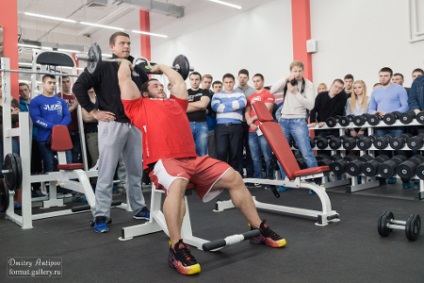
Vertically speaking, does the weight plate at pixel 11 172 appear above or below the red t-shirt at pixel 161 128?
below

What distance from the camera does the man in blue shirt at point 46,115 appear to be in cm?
346

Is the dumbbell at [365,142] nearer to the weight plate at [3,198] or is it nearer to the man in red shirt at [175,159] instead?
the man in red shirt at [175,159]

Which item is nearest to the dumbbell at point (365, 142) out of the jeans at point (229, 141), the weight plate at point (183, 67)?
the jeans at point (229, 141)

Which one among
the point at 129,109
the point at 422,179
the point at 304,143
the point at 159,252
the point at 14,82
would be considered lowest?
the point at 159,252

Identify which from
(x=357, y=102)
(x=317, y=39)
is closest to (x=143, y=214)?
(x=357, y=102)

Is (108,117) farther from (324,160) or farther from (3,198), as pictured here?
(324,160)

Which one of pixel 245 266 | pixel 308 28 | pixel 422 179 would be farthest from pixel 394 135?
pixel 308 28

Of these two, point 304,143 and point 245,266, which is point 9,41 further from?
point 245,266

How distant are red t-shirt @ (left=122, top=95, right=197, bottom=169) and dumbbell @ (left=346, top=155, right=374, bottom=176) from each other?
240 cm

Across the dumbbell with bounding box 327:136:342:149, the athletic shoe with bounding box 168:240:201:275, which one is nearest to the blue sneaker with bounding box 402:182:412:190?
the dumbbell with bounding box 327:136:342:149

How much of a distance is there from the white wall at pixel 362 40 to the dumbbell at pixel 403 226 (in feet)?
12.4

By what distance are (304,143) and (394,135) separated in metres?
1.07

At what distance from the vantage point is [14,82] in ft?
12.1

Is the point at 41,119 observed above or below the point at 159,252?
above
